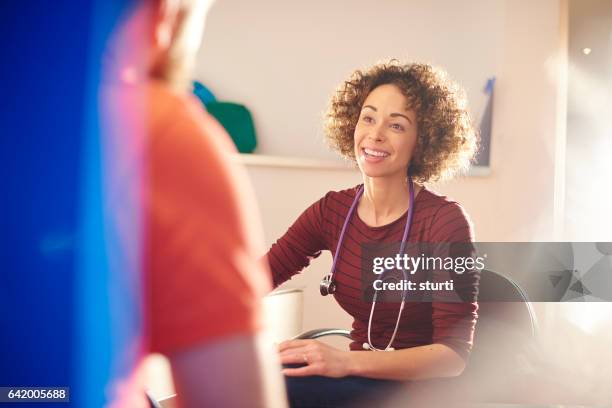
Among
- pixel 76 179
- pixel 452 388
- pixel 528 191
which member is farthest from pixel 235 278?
pixel 528 191

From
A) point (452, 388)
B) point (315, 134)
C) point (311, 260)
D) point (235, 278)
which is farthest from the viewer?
point (315, 134)

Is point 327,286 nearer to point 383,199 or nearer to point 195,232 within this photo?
point 383,199

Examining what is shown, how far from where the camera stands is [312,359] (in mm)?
777

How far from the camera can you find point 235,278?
8.1 inches

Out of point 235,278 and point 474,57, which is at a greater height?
point 474,57

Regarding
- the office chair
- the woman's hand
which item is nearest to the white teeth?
the office chair

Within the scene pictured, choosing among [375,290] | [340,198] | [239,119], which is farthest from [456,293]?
[239,119]

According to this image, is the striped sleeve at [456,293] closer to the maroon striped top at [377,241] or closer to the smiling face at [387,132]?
the maroon striped top at [377,241]

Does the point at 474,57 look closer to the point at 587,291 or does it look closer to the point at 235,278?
the point at 587,291

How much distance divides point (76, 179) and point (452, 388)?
2.31 ft

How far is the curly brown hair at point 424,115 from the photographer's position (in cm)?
104

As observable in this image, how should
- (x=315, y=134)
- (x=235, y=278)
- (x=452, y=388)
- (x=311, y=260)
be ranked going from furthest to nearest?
(x=315, y=134) → (x=311, y=260) → (x=452, y=388) → (x=235, y=278)

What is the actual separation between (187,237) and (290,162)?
947 mm

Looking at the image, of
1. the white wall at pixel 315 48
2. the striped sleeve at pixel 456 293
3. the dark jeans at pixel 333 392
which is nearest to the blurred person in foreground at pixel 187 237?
the dark jeans at pixel 333 392
